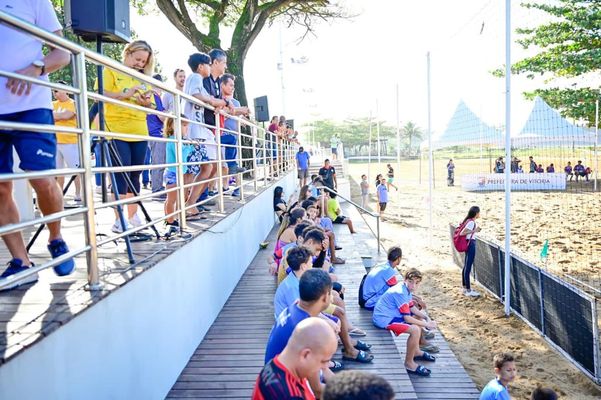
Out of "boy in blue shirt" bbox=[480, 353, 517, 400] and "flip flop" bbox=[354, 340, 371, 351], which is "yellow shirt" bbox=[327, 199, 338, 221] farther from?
"boy in blue shirt" bbox=[480, 353, 517, 400]

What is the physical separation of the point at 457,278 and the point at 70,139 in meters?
7.96

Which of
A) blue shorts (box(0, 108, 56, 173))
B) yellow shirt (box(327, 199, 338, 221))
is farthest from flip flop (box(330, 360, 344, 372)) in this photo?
yellow shirt (box(327, 199, 338, 221))

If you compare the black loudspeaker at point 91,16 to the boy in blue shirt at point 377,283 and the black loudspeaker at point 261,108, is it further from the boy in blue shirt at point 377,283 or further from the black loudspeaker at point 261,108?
the black loudspeaker at point 261,108

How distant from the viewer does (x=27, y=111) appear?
2584 millimetres

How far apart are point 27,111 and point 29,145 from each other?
0.64ft

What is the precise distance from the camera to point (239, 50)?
15188mm

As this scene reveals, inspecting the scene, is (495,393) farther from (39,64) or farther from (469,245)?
(469,245)

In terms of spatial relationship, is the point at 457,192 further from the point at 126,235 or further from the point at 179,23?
the point at 126,235

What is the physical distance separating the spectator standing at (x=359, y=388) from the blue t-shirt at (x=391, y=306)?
13.0ft

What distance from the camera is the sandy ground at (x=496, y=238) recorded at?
6195 mm

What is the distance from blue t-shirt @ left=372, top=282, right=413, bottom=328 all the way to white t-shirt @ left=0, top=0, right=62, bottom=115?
3920 millimetres

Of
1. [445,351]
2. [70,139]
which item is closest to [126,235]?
[70,139]

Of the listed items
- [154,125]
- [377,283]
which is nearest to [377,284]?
[377,283]

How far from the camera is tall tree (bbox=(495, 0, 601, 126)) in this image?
2272 cm
